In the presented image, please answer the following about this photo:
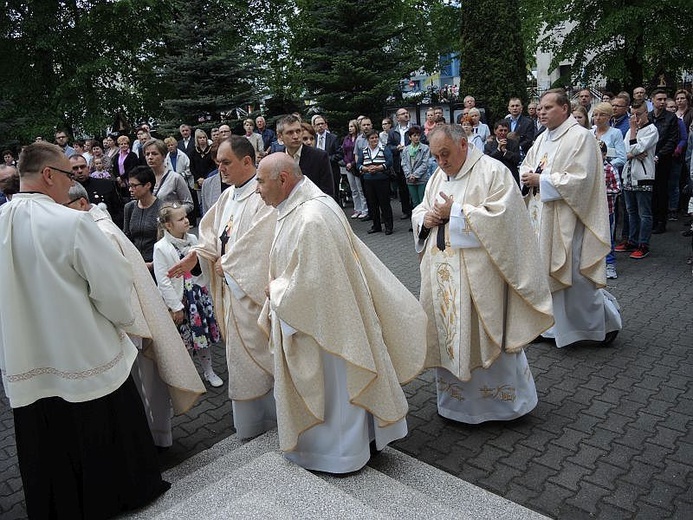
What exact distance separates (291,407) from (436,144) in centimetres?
199

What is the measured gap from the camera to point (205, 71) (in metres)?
17.1

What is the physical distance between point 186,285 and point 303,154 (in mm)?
2093

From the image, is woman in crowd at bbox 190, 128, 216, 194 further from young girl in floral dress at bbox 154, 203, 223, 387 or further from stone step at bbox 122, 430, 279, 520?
stone step at bbox 122, 430, 279, 520

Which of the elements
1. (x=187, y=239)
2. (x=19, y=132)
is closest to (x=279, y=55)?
(x=19, y=132)

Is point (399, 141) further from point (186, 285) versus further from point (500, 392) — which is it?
point (500, 392)

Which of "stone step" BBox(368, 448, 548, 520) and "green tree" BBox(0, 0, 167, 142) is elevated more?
"green tree" BBox(0, 0, 167, 142)

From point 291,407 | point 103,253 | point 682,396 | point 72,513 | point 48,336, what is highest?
point 103,253

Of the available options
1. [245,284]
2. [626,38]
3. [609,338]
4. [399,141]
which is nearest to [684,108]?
[399,141]

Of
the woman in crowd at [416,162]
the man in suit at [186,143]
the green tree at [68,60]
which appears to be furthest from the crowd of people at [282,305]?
the green tree at [68,60]

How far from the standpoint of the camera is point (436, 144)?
424cm

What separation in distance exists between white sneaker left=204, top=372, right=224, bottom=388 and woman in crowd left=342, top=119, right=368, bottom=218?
728 centimetres

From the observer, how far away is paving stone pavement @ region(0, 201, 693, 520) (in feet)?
11.7

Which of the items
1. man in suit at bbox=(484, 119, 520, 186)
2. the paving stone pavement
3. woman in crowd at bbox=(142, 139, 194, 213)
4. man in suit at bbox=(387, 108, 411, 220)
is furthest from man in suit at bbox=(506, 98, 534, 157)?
woman in crowd at bbox=(142, 139, 194, 213)

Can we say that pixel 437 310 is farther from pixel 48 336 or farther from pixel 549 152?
pixel 48 336
